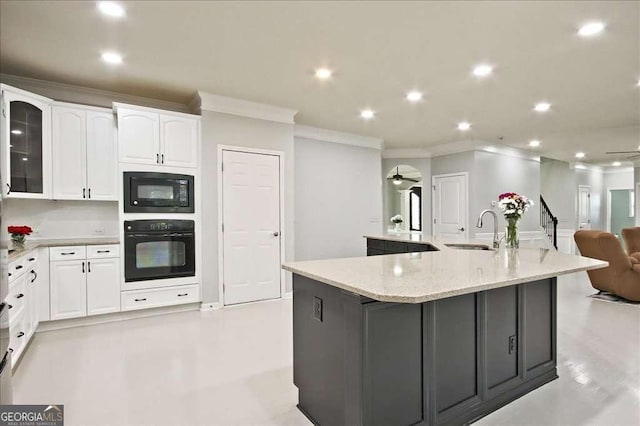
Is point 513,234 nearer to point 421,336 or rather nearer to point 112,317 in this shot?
point 421,336

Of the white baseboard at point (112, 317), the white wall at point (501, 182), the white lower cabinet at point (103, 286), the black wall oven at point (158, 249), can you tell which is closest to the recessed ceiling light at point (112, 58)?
the black wall oven at point (158, 249)

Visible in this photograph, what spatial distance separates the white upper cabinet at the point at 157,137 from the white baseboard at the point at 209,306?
1.72 meters

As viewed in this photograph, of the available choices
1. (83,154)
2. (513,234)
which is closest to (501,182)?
(513,234)

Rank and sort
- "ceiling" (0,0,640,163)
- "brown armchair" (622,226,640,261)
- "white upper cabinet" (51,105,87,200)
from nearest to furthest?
1. "ceiling" (0,0,640,163)
2. "white upper cabinet" (51,105,87,200)
3. "brown armchair" (622,226,640,261)

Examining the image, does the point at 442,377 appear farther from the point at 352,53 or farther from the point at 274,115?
the point at 274,115

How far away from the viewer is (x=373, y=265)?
2180mm

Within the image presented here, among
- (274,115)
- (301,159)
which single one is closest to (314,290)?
(274,115)

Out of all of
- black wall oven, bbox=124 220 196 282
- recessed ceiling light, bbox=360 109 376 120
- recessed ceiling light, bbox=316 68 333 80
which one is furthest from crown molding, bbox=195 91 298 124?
black wall oven, bbox=124 220 196 282

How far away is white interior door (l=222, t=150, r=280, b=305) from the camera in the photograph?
14.4ft

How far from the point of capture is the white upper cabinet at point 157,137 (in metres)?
3.82

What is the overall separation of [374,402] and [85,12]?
325cm

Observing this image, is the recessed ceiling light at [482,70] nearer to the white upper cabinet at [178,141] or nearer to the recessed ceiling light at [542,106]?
the recessed ceiling light at [542,106]

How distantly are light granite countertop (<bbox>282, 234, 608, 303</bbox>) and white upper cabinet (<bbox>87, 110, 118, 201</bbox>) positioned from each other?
288 centimetres

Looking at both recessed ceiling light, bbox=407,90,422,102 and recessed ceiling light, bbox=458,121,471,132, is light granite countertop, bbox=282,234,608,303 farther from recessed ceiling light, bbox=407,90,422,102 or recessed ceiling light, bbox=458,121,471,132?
recessed ceiling light, bbox=458,121,471,132
